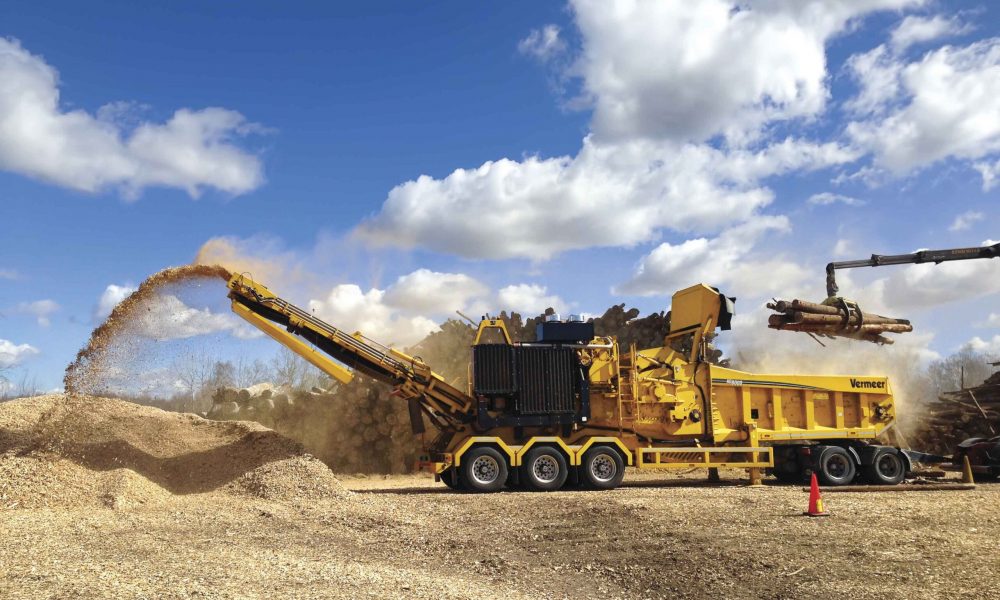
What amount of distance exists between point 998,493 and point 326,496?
1322 cm

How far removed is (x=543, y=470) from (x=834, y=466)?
7.40 m

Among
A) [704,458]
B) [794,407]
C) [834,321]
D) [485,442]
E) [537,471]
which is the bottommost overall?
[537,471]

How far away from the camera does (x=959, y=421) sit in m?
23.7

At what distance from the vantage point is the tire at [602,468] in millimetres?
16141

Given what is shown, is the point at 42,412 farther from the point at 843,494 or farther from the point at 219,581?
the point at 843,494

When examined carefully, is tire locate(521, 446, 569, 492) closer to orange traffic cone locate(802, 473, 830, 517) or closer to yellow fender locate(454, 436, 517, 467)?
yellow fender locate(454, 436, 517, 467)

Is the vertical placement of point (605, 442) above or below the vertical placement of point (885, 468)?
above

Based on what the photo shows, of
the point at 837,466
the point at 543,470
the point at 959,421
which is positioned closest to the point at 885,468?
the point at 837,466

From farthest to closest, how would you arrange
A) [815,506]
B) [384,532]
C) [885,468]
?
[885,468]
[815,506]
[384,532]

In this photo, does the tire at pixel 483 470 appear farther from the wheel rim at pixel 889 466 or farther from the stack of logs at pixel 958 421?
the stack of logs at pixel 958 421

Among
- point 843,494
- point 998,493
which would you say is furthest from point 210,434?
point 998,493

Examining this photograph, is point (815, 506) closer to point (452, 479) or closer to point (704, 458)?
point (704, 458)

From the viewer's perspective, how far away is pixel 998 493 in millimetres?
14875

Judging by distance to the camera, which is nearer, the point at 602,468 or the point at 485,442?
the point at 485,442
